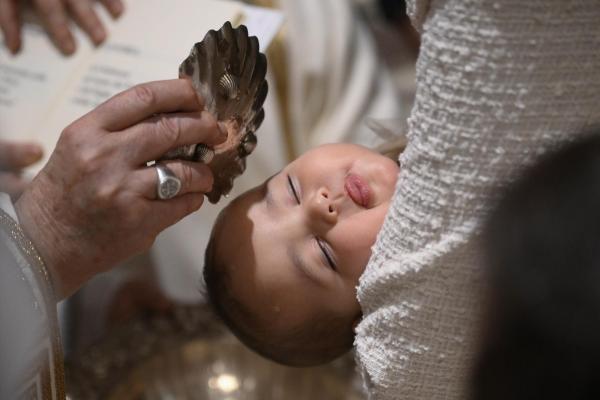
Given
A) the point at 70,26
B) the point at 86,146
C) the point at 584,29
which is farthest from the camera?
the point at 70,26

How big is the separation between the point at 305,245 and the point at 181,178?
0.51 ft

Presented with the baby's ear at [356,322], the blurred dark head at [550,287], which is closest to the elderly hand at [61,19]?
the baby's ear at [356,322]

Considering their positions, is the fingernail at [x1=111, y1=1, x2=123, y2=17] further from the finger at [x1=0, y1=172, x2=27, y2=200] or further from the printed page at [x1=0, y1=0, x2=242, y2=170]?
the finger at [x1=0, y1=172, x2=27, y2=200]

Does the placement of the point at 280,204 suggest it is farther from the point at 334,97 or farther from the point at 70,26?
the point at 334,97

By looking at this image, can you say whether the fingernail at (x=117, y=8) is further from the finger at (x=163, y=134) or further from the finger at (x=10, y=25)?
the finger at (x=163, y=134)

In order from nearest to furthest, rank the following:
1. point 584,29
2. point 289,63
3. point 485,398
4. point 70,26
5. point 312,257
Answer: point 485,398 < point 584,29 < point 312,257 < point 70,26 < point 289,63

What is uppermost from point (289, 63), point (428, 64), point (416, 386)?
point (428, 64)

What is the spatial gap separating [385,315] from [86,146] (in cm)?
27

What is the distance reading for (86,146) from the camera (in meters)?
0.65

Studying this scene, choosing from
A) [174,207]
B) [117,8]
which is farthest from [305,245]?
[117,8]

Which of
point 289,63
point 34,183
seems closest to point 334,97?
point 289,63

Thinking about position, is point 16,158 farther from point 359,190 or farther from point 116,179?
point 359,190

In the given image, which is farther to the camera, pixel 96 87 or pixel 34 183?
pixel 96 87

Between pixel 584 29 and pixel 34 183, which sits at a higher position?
pixel 584 29
